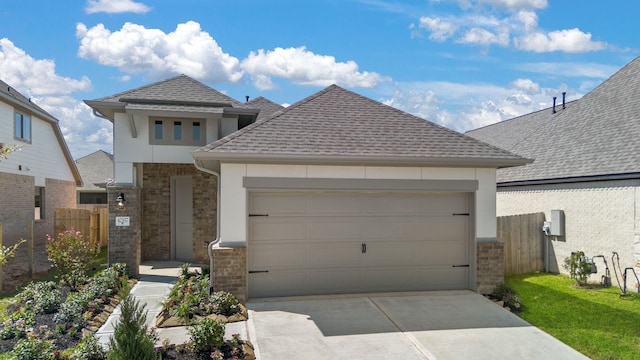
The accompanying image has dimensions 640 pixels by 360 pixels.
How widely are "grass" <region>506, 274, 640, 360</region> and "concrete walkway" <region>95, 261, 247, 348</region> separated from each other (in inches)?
212

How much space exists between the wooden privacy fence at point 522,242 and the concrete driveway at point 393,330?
3598mm

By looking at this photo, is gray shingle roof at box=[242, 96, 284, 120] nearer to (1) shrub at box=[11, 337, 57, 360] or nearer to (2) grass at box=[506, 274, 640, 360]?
(2) grass at box=[506, 274, 640, 360]

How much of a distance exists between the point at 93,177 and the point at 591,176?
2728cm

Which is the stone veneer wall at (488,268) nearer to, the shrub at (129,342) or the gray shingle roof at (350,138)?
the gray shingle roof at (350,138)

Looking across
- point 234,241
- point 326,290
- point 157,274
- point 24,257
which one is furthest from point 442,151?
point 24,257

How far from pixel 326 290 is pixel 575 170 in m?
8.18

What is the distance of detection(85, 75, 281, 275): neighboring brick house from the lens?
11828 mm

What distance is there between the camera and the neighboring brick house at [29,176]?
15.1 m

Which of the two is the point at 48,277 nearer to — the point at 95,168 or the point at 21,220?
the point at 21,220

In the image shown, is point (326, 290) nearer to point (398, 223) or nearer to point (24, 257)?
point (398, 223)

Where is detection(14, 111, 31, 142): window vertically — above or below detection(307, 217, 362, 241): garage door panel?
above

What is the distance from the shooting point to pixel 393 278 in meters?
9.38

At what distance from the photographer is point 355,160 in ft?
29.1

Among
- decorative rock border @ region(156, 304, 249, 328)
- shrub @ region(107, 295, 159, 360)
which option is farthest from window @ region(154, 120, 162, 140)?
shrub @ region(107, 295, 159, 360)
